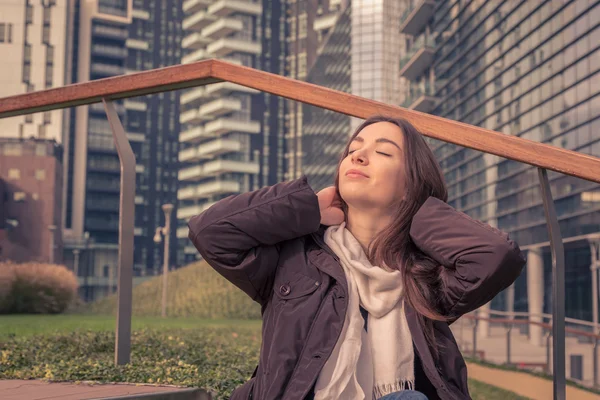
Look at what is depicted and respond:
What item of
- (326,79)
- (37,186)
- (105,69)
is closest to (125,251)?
(37,186)

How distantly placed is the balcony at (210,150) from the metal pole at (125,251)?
201ft

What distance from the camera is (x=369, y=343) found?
2.07 metres

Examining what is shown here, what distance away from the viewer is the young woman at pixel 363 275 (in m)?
1.99

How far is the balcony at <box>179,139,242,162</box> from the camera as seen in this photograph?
211ft

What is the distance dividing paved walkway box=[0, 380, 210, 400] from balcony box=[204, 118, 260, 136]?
61.9m

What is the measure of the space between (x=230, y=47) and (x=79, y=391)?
67.8 metres

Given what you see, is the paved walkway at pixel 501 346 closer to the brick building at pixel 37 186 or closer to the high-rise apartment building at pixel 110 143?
the brick building at pixel 37 186

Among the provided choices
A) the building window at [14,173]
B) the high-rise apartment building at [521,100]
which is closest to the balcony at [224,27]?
the high-rise apartment building at [521,100]

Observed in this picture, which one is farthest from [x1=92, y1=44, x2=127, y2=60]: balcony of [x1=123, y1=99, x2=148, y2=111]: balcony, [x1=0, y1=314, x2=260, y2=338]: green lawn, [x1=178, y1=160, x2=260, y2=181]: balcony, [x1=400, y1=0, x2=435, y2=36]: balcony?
[x1=0, y1=314, x2=260, y2=338]: green lawn

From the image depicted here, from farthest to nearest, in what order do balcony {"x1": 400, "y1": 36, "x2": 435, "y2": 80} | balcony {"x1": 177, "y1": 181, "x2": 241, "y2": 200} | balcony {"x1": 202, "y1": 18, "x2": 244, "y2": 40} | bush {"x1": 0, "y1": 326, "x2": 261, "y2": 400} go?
balcony {"x1": 202, "y1": 18, "x2": 244, "y2": 40}
balcony {"x1": 177, "y1": 181, "x2": 241, "y2": 200}
balcony {"x1": 400, "y1": 36, "x2": 435, "y2": 80}
bush {"x1": 0, "y1": 326, "x2": 261, "y2": 400}

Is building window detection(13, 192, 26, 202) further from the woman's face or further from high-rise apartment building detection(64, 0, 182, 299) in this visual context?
the woman's face

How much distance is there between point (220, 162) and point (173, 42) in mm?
21387

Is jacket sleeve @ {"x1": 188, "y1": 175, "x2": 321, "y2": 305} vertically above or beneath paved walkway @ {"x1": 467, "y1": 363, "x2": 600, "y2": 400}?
above

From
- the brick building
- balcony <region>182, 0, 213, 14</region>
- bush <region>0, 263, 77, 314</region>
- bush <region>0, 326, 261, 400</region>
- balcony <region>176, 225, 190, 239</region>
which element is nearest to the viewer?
bush <region>0, 326, 261, 400</region>
